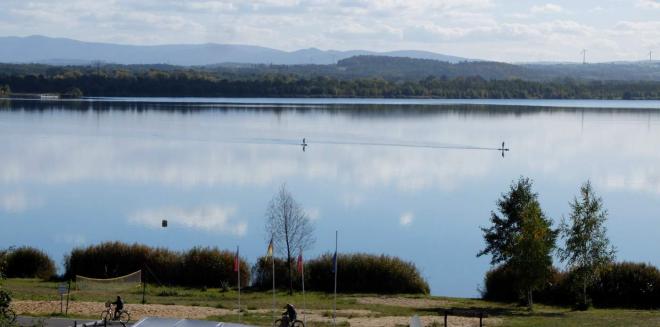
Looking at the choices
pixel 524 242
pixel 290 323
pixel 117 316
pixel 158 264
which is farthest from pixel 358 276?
pixel 290 323

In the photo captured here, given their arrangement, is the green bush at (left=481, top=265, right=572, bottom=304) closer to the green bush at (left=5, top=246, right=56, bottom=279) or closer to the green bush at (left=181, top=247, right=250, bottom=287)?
the green bush at (left=181, top=247, right=250, bottom=287)

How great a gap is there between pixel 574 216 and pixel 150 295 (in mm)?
12566

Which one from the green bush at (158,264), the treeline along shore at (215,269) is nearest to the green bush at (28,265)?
the treeline along shore at (215,269)

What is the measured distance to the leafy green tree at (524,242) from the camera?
92.6 ft

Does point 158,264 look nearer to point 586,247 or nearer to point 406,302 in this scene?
point 406,302

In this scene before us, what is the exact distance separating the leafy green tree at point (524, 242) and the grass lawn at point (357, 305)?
0.96m

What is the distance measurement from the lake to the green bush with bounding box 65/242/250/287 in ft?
8.75

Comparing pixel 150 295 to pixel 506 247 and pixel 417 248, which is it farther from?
pixel 417 248

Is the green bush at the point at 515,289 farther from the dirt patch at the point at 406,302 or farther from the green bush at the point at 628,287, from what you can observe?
the dirt patch at the point at 406,302

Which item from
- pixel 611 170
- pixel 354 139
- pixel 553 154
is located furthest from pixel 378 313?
pixel 354 139

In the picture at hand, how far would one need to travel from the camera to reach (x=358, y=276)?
1266 inches

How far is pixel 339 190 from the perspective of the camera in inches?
2183

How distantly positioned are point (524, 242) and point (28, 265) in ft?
53.5

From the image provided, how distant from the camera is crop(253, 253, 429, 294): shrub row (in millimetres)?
31969
